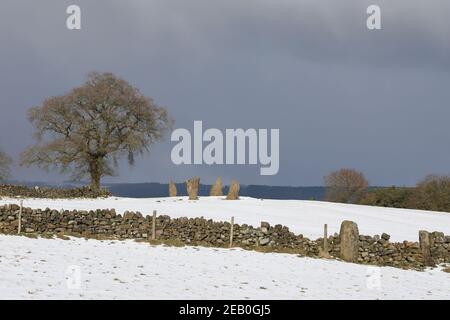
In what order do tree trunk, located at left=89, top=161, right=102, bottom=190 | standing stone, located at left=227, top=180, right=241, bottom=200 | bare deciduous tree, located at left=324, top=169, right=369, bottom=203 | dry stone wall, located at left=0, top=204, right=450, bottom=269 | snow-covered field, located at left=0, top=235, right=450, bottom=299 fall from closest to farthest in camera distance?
snow-covered field, located at left=0, top=235, right=450, bottom=299
dry stone wall, located at left=0, top=204, right=450, bottom=269
standing stone, located at left=227, top=180, right=241, bottom=200
tree trunk, located at left=89, top=161, right=102, bottom=190
bare deciduous tree, located at left=324, top=169, right=369, bottom=203

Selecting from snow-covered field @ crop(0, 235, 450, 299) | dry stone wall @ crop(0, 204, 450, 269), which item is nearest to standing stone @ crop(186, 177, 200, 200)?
dry stone wall @ crop(0, 204, 450, 269)

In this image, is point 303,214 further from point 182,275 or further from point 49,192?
point 49,192

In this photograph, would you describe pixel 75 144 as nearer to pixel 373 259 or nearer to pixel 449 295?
pixel 373 259

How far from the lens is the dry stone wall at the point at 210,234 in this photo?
27.2 meters

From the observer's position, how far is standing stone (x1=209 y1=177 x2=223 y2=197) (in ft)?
176

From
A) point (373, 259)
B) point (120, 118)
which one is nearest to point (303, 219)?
point (373, 259)

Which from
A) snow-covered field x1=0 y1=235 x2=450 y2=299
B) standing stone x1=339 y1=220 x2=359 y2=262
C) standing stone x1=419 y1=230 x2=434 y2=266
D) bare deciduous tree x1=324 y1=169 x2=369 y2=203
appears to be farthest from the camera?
bare deciduous tree x1=324 y1=169 x2=369 y2=203

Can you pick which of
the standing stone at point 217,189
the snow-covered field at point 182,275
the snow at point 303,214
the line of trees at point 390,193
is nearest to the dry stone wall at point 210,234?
the snow-covered field at point 182,275

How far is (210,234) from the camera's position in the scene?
28.6m

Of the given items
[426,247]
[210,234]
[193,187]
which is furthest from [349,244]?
[193,187]

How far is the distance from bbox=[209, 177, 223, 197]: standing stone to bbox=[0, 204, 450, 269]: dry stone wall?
24436mm

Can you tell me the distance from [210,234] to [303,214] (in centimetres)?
1459

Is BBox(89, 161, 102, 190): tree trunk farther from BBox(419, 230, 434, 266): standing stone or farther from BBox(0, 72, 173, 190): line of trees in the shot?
BBox(419, 230, 434, 266): standing stone

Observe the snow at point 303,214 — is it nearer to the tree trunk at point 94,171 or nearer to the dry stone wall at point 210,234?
the dry stone wall at point 210,234
